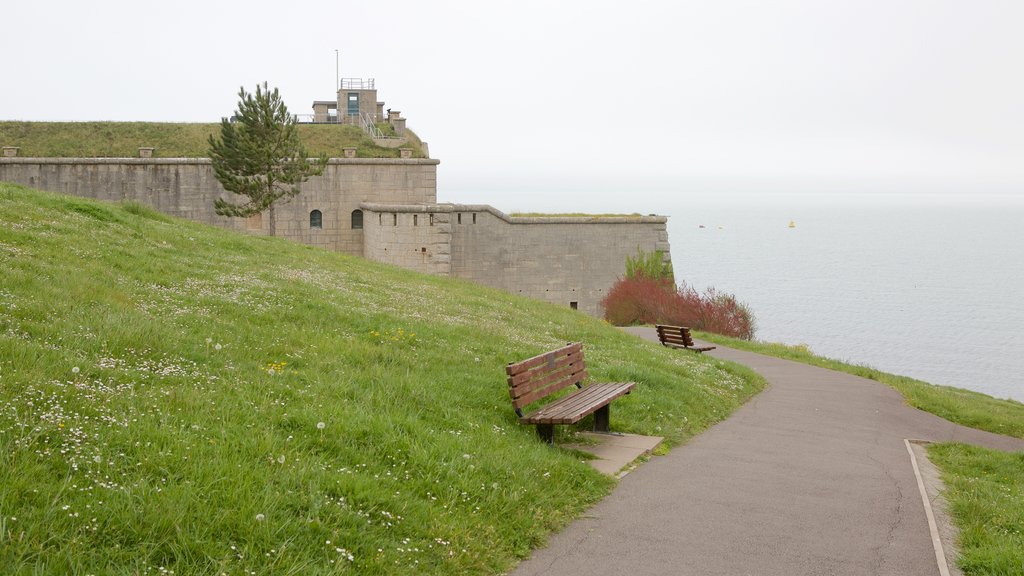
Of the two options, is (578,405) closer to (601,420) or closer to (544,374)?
(544,374)

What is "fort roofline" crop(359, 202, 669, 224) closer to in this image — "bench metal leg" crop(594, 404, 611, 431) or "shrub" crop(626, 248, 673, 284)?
"shrub" crop(626, 248, 673, 284)

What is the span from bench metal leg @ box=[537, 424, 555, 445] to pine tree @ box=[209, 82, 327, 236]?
995 inches

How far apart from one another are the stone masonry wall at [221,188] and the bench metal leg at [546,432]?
1132 inches

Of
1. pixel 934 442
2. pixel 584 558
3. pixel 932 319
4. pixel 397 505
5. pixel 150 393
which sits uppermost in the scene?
pixel 150 393

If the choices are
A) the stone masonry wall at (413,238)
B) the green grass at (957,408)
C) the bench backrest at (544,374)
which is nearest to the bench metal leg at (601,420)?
the bench backrest at (544,374)

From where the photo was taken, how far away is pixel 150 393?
650 centimetres

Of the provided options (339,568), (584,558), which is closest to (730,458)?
(584,558)

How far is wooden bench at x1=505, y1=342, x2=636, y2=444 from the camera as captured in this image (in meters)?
8.11

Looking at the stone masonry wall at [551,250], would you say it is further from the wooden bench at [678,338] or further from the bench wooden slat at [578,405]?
the bench wooden slat at [578,405]

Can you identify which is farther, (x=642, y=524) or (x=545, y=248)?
(x=545, y=248)

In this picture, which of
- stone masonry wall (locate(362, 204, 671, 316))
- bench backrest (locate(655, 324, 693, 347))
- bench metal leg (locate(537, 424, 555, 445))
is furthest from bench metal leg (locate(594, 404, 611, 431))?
stone masonry wall (locate(362, 204, 671, 316))

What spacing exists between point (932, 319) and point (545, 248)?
4506 centimetres

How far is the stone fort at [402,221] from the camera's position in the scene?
110 ft

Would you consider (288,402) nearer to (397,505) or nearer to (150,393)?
(150,393)
